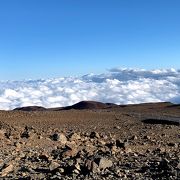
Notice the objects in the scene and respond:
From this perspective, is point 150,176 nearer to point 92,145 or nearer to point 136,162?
point 136,162

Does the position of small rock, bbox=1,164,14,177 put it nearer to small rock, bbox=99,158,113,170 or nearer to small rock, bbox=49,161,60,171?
small rock, bbox=49,161,60,171

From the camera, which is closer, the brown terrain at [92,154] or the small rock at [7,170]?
the brown terrain at [92,154]

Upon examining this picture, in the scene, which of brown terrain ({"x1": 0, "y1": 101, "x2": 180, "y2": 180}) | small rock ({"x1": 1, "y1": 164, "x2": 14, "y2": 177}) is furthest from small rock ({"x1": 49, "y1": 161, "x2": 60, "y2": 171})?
small rock ({"x1": 1, "y1": 164, "x2": 14, "y2": 177})

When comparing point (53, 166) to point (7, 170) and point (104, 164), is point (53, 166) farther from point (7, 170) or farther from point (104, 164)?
point (104, 164)

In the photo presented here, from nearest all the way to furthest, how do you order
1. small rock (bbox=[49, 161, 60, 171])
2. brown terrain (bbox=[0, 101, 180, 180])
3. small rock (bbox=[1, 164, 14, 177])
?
brown terrain (bbox=[0, 101, 180, 180])
small rock (bbox=[1, 164, 14, 177])
small rock (bbox=[49, 161, 60, 171])

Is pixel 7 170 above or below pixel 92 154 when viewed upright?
below

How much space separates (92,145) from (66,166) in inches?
157

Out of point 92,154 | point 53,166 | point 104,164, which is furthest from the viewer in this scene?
point 92,154

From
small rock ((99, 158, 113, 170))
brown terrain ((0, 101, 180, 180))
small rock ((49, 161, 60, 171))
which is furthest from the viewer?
small rock ((49, 161, 60, 171))

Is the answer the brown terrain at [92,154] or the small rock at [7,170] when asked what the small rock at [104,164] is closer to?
the brown terrain at [92,154]

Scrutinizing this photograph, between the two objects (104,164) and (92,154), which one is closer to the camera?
(104,164)

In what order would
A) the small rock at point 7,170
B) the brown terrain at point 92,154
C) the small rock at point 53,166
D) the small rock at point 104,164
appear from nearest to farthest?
1. the brown terrain at point 92,154
2. the small rock at point 104,164
3. the small rock at point 7,170
4. the small rock at point 53,166

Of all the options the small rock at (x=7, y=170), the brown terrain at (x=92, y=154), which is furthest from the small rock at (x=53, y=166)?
the small rock at (x=7, y=170)

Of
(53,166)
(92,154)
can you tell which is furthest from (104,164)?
(92,154)
